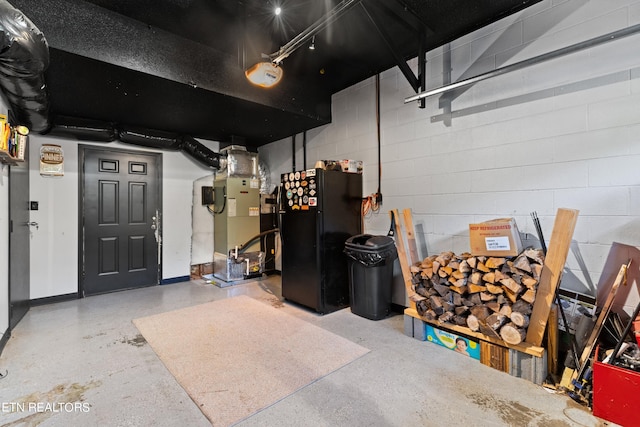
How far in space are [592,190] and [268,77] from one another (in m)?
2.88

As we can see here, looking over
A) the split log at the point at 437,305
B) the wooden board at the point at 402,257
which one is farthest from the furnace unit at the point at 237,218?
the split log at the point at 437,305

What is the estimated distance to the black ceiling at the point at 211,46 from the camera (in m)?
2.41

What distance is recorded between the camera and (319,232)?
131 inches

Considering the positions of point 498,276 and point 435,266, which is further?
point 435,266

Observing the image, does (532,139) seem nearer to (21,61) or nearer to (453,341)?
(453,341)

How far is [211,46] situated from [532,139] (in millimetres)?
3244

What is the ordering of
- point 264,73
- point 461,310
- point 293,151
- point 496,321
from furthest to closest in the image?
point 293,151 < point 264,73 < point 461,310 < point 496,321

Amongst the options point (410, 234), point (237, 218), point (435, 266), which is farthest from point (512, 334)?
point (237, 218)

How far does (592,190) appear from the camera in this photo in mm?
2160

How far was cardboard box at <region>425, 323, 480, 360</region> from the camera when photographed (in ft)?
7.75

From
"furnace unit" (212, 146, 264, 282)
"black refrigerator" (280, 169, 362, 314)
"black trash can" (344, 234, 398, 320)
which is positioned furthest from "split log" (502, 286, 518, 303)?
"furnace unit" (212, 146, 264, 282)

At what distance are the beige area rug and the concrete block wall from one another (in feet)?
5.19

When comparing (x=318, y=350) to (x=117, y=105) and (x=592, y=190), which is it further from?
(x=117, y=105)

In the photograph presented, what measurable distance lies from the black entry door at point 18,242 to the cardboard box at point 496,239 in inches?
173
